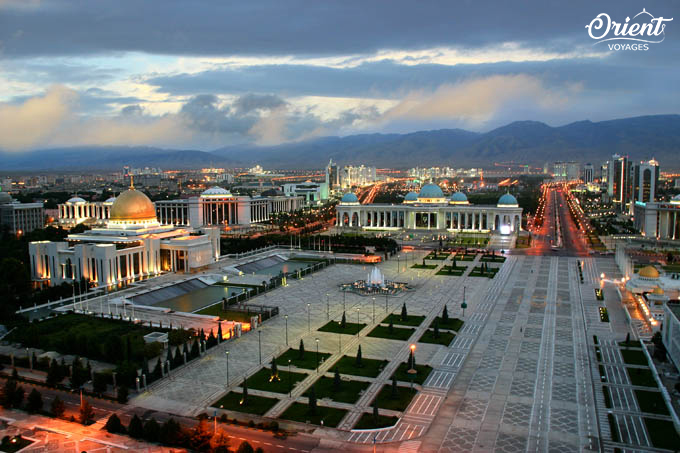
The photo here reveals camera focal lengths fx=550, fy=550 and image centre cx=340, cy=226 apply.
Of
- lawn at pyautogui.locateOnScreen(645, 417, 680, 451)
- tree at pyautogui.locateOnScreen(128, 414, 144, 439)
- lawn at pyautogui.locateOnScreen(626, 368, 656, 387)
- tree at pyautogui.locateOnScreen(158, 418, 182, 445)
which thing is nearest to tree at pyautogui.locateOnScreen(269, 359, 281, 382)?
tree at pyautogui.locateOnScreen(158, 418, 182, 445)

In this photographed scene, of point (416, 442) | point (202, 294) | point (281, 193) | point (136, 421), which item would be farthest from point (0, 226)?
point (416, 442)

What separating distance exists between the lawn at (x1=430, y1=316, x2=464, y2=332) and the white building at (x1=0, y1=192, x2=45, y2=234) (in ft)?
247

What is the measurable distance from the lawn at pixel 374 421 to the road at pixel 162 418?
2261mm

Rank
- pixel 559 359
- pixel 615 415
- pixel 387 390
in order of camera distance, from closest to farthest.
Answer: pixel 615 415 → pixel 387 390 → pixel 559 359

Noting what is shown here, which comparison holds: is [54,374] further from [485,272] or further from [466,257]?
[466,257]

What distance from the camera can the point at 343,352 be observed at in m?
33.2

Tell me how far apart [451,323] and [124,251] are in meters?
32.1

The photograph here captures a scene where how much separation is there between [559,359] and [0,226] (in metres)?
88.9

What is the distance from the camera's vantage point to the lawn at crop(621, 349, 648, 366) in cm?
3127

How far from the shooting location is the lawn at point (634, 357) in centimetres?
3127

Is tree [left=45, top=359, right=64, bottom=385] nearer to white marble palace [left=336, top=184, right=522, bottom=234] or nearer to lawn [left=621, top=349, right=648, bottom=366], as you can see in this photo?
lawn [left=621, top=349, right=648, bottom=366]

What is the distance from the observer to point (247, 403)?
26.0 m

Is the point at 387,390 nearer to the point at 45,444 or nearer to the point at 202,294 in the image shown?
the point at 45,444

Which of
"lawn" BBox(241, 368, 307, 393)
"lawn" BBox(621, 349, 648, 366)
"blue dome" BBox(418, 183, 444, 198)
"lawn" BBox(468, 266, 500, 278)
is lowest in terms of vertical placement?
"lawn" BBox(621, 349, 648, 366)
